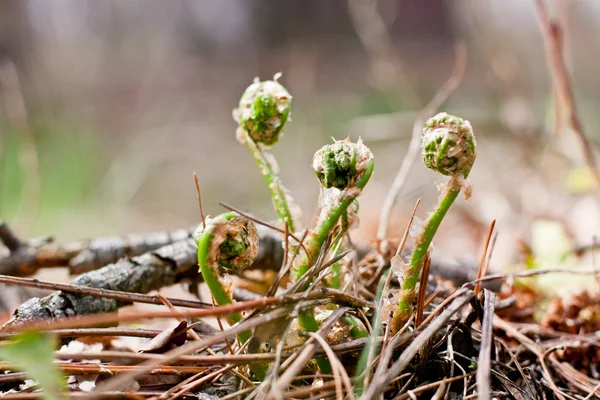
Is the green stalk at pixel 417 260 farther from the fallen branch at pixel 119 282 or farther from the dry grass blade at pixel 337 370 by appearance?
the fallen branch at pixel 119 282

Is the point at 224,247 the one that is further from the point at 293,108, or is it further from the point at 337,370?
the point at 293,108

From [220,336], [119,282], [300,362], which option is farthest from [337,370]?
[119,282]

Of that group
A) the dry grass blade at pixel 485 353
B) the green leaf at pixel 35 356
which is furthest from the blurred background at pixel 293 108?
the green leaf at pixel 35 356

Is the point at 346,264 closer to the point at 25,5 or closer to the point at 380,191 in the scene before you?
the point at 380,191

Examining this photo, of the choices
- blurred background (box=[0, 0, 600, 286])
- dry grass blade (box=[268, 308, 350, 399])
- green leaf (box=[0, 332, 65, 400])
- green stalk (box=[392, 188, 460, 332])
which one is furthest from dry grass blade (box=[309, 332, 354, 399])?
blurred background (box=[0, 0, 600, 286])

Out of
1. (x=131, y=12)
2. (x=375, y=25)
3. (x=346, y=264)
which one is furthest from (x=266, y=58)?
(x=346, y=264)

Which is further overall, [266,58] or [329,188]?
[266,58]

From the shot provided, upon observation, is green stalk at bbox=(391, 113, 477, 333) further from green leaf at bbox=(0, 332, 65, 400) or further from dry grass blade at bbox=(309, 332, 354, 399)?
green leaf at bbox=(0, 332, 65, 400)
